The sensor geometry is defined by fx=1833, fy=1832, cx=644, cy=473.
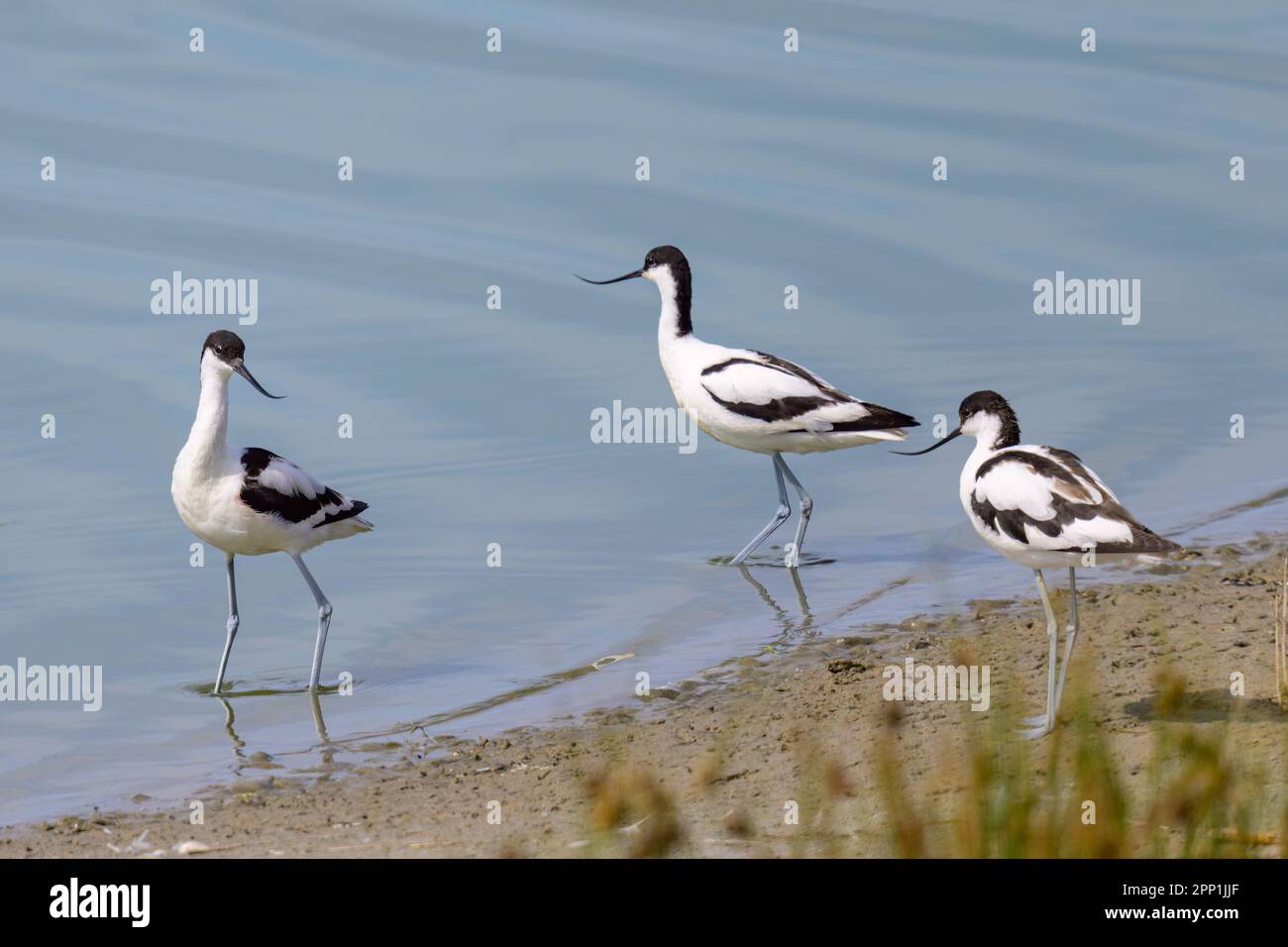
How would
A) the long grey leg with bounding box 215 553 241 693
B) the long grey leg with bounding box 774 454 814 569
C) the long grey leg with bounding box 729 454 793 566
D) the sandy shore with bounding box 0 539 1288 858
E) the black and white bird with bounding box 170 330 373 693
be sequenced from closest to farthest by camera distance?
the sandy shore with bounding box 0 539 1288 858 → the black and white bird with bounding box 170 330 373 693 → the long grey leg with bounding box 215 553 241 693 → the long grey leg with bounding box 774 454 814 569 → the long grey leg with bounding box 729 454 793 566

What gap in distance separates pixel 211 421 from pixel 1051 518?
432 centimetres

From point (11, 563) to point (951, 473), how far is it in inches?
266

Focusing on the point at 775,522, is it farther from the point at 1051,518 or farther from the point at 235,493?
the point at 1051,518

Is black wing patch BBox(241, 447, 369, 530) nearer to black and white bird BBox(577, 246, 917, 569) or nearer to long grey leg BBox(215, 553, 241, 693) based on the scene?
long grey leg BBox(215, 553, 241, 693)

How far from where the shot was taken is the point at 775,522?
12000 mm

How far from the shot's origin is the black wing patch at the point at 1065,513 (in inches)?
292

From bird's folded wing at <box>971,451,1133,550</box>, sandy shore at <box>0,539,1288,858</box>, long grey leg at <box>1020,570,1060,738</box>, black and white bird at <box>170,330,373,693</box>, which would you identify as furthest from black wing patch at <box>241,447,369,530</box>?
long grey leg at <box>1020,570,1060,738</box>

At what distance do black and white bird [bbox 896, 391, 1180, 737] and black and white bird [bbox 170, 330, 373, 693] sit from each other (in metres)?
3.53

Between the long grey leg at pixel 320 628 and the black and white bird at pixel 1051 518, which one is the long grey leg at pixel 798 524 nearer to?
the long grey leg at pixel 320 628

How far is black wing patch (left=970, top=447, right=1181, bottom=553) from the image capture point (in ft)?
24.3

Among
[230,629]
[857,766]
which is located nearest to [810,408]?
[230,629]

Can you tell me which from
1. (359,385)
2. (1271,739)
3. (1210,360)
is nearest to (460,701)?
(1271,739)

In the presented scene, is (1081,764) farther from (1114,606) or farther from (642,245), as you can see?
(642,245)

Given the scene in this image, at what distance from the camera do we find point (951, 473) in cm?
1384
